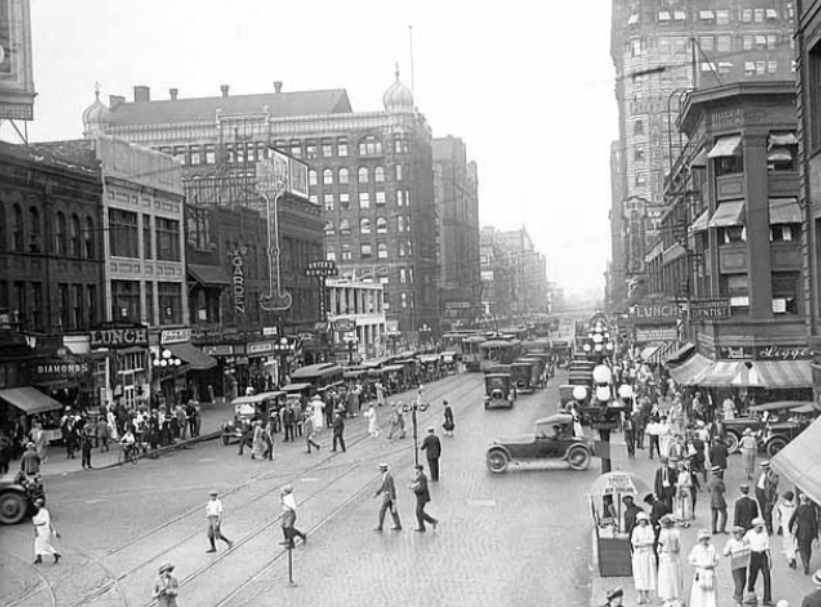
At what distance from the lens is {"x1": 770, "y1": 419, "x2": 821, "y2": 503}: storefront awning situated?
1834cm

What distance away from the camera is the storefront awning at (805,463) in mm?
18344

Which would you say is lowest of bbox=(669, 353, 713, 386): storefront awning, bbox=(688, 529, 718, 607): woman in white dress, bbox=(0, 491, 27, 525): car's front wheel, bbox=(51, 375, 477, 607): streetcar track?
bbox=(51, 375, 477, 607): streetcar track

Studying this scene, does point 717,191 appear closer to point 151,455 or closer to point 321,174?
point 151,455

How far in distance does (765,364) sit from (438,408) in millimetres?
17619

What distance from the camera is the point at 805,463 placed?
19.8m

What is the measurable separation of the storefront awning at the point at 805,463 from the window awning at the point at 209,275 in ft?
151

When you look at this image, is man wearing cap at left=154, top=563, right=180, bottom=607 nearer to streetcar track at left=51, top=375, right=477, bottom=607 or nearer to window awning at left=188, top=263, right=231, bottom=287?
streetcar track at left=51, top=375, right=477, bottom=607

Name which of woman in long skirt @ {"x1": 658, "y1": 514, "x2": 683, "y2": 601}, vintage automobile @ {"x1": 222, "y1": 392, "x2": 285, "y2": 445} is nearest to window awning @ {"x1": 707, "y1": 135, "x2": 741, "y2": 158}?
vintage automobile @ {"x1": 222, "y1": 392, "x2": 285, "y2": 445}

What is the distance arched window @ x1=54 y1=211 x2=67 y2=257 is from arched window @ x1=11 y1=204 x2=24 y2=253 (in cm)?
313

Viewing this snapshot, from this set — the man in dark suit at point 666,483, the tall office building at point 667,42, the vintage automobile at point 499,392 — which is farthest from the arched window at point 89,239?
the tall office building at point 667,42

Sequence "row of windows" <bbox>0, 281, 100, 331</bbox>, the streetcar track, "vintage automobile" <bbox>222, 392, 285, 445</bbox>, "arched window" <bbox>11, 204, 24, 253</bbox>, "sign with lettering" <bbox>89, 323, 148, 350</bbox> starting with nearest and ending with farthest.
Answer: the streetcar track, "vintage automobile" <bbox>222, 392, 285, 445</bbox>, "row of windows" <bbox>0, 281, 100, 331</bbox>, "arched window" <bbox>11, 204, 24, 253</bbox>, "sign with lettering" <bbox>89, 323, 148, 350</bbox>

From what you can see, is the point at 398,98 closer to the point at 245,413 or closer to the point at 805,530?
the point at 245,413

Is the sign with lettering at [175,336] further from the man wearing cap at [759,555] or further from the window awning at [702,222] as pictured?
the man wearing cap at [759,555]

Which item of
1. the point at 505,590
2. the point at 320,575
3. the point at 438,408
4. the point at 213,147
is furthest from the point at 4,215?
the point at 213,147
